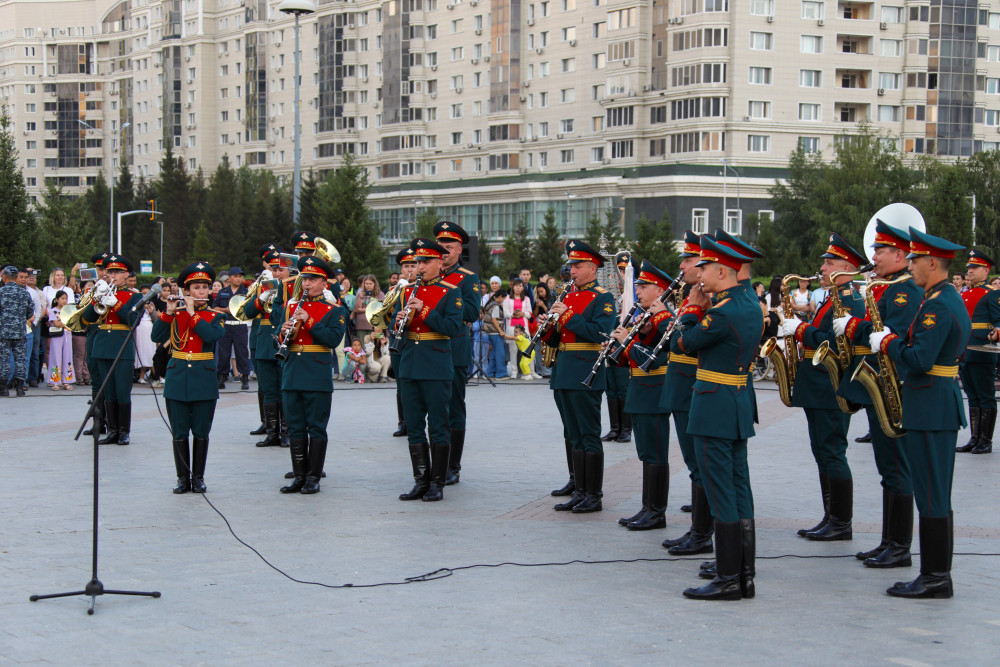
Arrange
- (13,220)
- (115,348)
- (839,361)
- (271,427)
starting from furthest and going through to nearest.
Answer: (13,220), (271,427), (115,348), (839,361)

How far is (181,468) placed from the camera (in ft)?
35.3

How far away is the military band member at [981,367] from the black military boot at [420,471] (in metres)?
6.81

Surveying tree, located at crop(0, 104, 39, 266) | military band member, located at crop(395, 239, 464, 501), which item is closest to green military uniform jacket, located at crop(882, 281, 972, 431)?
military band member, located at crop(395, 239, 464, 501)

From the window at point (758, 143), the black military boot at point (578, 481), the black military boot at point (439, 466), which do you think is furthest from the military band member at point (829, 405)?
the window at point (758, 143)

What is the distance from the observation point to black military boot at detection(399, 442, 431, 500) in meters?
10.5

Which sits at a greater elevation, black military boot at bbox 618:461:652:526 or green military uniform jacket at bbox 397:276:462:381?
green military uniform jacket at bbox 397:276:462:381

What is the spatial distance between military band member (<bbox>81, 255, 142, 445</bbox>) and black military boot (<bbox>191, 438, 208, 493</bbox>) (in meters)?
3.40

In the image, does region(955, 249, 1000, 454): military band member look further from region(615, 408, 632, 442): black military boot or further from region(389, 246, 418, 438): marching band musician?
region(389, 246, 418, 438): marching band musician

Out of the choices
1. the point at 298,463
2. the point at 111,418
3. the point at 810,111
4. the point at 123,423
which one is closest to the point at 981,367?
the point at 298,463

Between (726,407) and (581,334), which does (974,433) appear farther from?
(726,407)

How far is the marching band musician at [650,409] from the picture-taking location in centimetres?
929

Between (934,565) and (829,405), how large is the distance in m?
1.94

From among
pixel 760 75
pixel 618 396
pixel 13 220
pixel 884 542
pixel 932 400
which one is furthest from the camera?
pixel 760 75

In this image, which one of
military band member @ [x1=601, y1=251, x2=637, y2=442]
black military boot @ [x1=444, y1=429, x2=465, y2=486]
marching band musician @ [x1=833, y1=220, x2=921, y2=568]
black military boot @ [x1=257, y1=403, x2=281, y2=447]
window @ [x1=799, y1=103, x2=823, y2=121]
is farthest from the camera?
window @ [x1=799, y1=103, x2=823, y2=121]
